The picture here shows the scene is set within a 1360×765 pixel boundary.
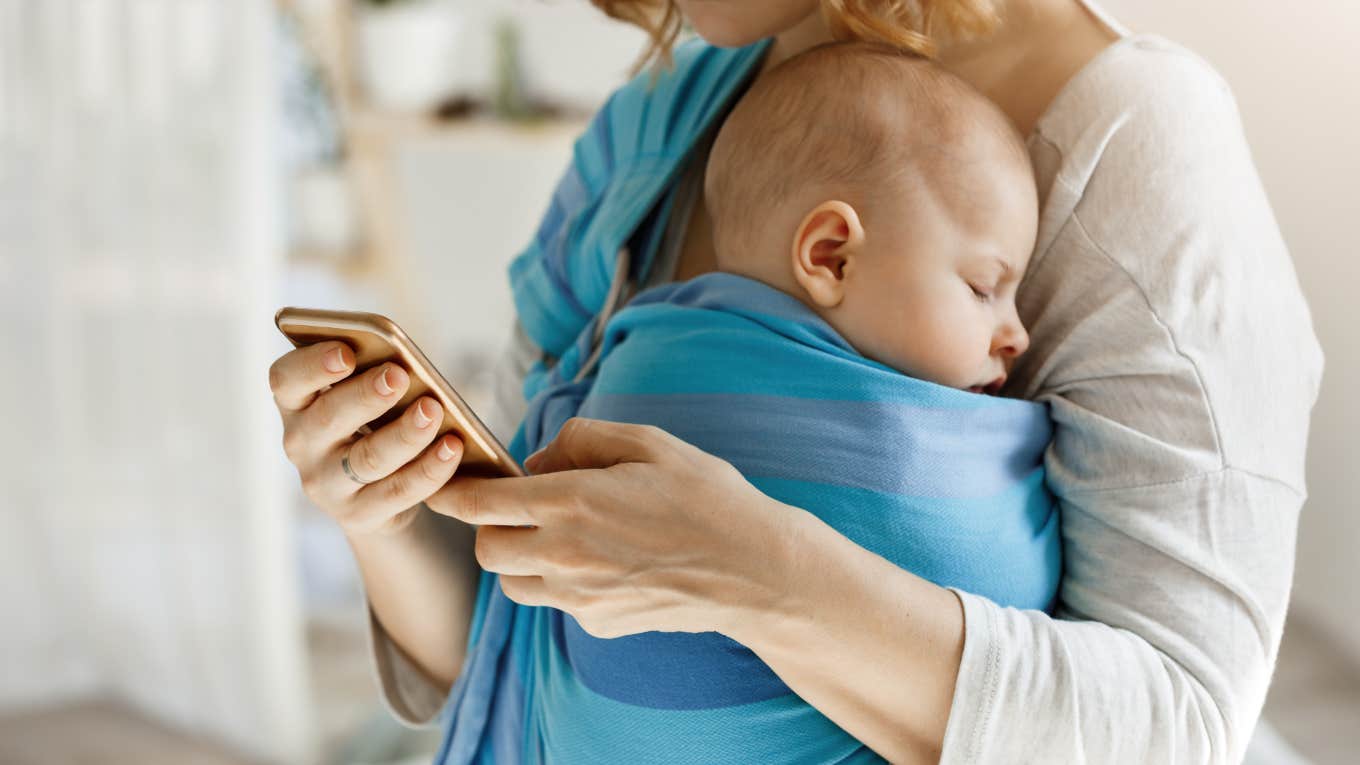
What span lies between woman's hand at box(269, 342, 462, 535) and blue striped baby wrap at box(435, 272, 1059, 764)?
0.18 metres

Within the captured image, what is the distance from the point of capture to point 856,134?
90 centimetres

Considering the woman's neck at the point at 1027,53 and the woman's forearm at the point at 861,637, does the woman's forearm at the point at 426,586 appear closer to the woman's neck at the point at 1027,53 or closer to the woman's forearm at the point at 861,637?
the woman's forearm at the point at 861,637

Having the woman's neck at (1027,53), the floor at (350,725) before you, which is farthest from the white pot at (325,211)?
the woman's neck at (1027,53)

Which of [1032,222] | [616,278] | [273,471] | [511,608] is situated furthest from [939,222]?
[273,471]

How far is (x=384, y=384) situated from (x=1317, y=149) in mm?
1288

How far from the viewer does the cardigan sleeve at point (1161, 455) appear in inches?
31.4

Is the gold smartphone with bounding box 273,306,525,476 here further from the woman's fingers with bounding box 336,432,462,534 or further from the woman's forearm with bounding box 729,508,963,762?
the woman's forearm with bounding box 729,508,963,762

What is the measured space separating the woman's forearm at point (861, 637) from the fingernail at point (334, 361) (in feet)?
0.93

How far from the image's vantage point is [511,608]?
1.06m

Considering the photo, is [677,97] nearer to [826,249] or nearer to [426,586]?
[826,249]

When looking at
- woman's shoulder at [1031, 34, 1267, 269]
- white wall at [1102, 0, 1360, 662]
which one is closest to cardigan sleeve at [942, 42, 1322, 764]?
woman's shoulder at [1031, 34, 1267, 269]

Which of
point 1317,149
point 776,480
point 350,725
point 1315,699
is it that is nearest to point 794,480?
point 776,480

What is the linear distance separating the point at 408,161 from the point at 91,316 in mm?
1153

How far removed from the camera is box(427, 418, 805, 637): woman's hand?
29.1 inches
